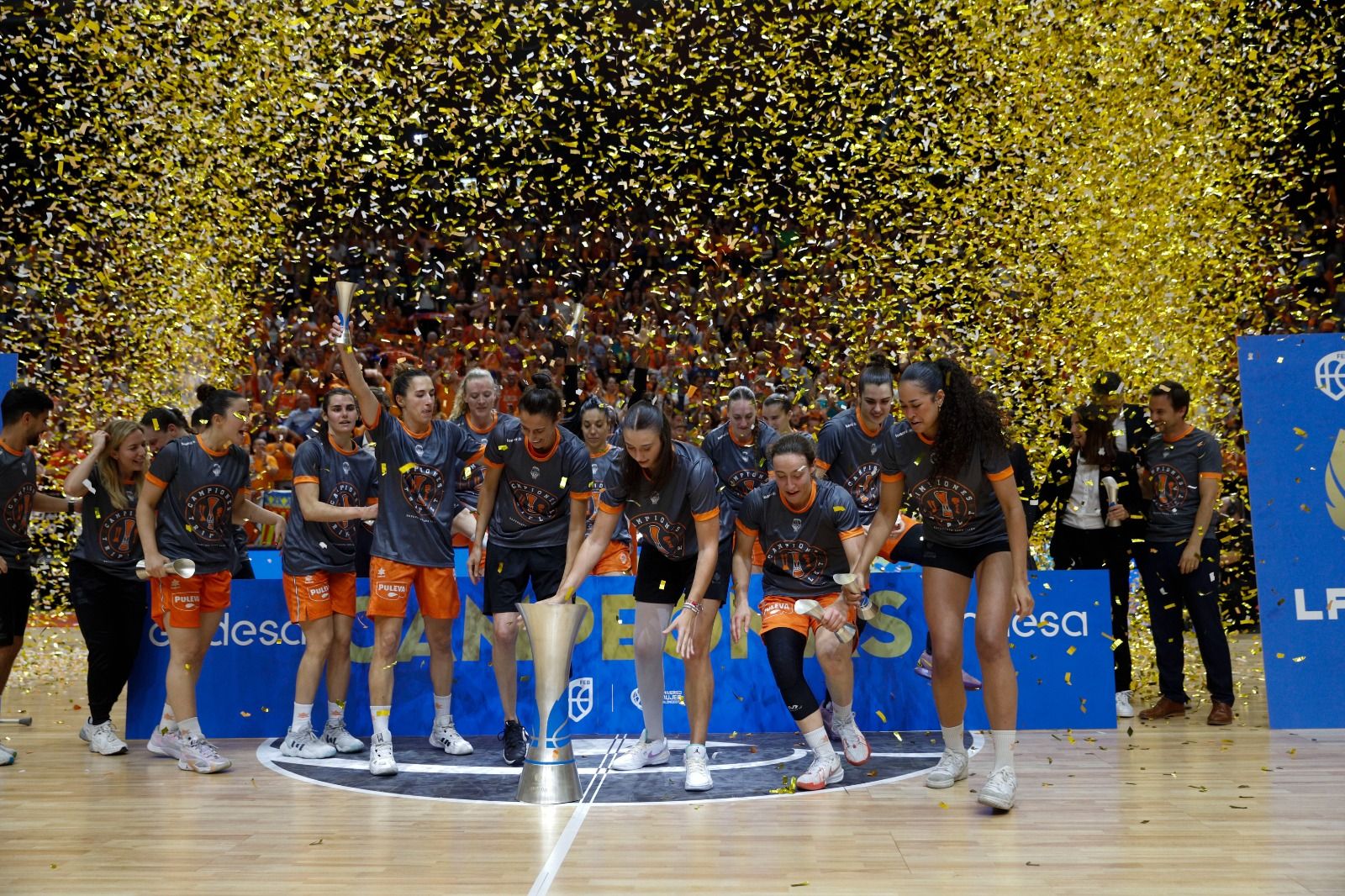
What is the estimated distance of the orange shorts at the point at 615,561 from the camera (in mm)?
6175

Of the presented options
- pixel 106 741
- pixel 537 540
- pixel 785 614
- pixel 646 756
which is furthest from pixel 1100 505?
pixel 106 741

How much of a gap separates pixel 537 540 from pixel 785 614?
123 cm

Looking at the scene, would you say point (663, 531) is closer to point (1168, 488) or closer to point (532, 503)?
point (532, 503)

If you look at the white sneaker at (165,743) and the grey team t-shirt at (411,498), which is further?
the white sneaker at (165,743)

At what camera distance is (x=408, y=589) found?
5.14 m

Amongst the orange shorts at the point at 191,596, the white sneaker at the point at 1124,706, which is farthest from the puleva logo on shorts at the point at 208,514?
the white sneaker at the point at 1124,706

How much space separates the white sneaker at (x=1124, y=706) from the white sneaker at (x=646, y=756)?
2575 mm

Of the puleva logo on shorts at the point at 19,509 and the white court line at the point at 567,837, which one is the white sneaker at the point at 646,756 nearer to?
the white court line at the point at 567,837

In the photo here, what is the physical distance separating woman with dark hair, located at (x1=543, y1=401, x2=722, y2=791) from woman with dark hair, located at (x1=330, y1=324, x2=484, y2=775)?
0.84 metres

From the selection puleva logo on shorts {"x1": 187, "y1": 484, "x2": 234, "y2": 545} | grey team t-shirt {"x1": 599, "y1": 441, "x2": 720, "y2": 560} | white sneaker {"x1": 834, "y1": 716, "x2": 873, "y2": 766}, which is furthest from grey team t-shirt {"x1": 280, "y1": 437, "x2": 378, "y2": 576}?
white sneaker {"x1": 834, "y1": 716, "x2": 873, "y2": 766}

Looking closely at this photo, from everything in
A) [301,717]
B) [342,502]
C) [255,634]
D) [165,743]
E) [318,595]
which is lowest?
[165,743]

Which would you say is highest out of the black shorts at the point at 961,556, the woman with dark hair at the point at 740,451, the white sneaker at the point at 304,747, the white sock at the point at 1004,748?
the woman with dark hair at the point at 740,451

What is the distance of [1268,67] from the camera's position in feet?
28.3

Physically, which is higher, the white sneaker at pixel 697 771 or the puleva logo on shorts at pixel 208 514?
the puleva logo on shorts at pixel 208 514
